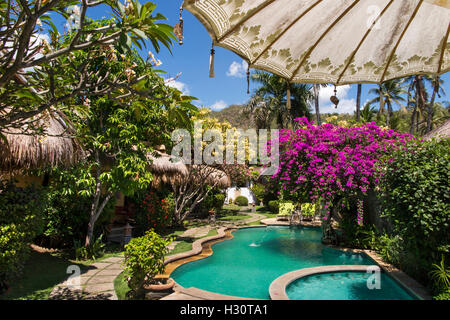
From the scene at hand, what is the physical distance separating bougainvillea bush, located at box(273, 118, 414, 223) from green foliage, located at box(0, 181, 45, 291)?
791cm

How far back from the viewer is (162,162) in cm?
1348

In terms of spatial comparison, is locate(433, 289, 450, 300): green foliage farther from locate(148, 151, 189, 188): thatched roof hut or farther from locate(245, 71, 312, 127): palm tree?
locate(245, 71, 312, 127): palm tree

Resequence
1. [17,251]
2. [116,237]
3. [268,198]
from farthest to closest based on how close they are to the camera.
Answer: [268,198], [116,237], [17,251]

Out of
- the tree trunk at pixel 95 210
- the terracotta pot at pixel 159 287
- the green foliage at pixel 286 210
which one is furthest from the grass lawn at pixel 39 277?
the green foliage at pixel 286 210

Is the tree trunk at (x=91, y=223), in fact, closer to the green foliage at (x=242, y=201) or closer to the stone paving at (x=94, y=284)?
the stone paving at (x=94, y=284)

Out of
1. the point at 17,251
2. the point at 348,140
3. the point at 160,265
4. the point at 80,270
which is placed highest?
the point at 348,140

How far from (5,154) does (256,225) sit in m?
12.8

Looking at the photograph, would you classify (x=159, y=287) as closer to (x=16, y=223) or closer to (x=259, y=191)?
(x=16, y=223)

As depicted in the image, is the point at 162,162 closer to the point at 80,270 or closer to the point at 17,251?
the point at 80,270

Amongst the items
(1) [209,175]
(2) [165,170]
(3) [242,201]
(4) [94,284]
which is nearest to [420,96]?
(3) [242,201]

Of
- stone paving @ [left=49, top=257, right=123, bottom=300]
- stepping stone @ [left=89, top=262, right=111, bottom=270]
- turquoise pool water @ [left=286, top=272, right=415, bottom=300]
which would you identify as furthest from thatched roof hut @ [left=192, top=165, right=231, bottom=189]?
turquoise pool water @ [left=286, top=272, right=415, bottom=300]

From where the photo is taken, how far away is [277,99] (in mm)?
27438

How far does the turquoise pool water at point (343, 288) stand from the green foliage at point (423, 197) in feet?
5.56
